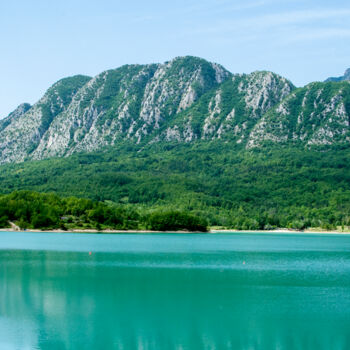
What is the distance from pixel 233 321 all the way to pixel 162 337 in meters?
6.79

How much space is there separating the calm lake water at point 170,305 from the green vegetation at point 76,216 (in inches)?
3112

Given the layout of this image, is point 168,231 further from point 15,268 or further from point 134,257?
point 15,268

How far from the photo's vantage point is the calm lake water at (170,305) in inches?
1235

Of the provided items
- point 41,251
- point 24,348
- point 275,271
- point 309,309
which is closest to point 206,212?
point 41,251

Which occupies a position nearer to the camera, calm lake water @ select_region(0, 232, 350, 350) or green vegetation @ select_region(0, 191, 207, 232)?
calm lake water @ select_region(0, 232, 350, 350)

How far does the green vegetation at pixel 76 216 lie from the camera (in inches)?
5901

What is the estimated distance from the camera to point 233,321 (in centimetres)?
3656

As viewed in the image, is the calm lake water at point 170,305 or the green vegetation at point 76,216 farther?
the green vegetation at point 76,216

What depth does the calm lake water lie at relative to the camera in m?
31.4

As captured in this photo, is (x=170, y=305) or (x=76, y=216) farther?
(x=76, y=216)

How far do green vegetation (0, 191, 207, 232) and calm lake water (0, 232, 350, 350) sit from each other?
7904 cm

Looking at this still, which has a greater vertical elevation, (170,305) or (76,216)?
(170,305)

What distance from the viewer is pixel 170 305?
137ft

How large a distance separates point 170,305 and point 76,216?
122809 mm
